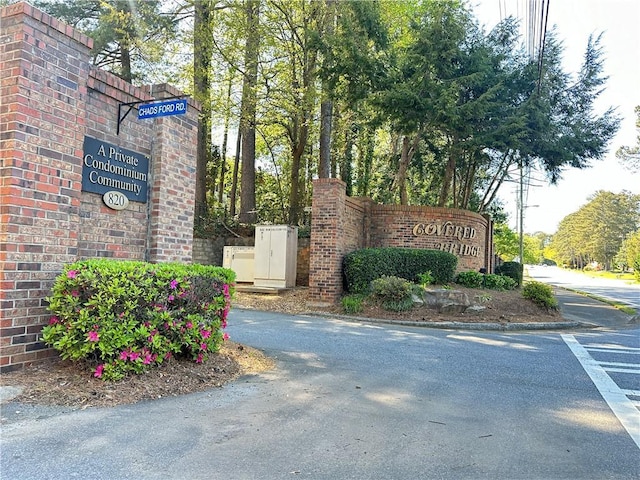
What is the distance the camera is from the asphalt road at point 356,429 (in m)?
2.98

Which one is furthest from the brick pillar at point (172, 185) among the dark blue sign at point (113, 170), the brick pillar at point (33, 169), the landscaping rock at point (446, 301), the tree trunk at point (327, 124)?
the tree trunk at point (327, 124)

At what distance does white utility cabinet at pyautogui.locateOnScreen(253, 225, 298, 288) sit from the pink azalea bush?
8.86 metres

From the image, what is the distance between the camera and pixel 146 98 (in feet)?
19.4

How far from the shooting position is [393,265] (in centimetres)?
1238

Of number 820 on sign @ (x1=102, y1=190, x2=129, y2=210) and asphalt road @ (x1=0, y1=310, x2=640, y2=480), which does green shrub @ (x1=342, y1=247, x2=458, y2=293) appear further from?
number 820 on sign @ (x1=102, y1=190, x2=129, y2=210)

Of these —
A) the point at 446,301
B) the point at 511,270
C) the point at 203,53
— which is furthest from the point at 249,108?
the point at 511,270

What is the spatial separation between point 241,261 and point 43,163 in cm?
1054

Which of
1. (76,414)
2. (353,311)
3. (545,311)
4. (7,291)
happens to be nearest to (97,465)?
(76,414)

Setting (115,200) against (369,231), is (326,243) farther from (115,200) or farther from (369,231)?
(115,200)

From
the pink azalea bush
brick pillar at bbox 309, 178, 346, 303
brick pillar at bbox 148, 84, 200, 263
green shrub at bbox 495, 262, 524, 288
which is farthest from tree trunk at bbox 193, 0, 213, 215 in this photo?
green shrub at bbox 495, 262, 524, 288

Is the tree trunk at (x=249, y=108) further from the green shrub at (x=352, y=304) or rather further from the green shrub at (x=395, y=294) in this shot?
the green shrub at (x=395, y=294)

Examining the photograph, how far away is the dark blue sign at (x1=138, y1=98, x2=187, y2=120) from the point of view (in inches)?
214

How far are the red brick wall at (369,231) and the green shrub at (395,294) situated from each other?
1400mm

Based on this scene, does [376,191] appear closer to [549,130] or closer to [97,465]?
[549,130]
